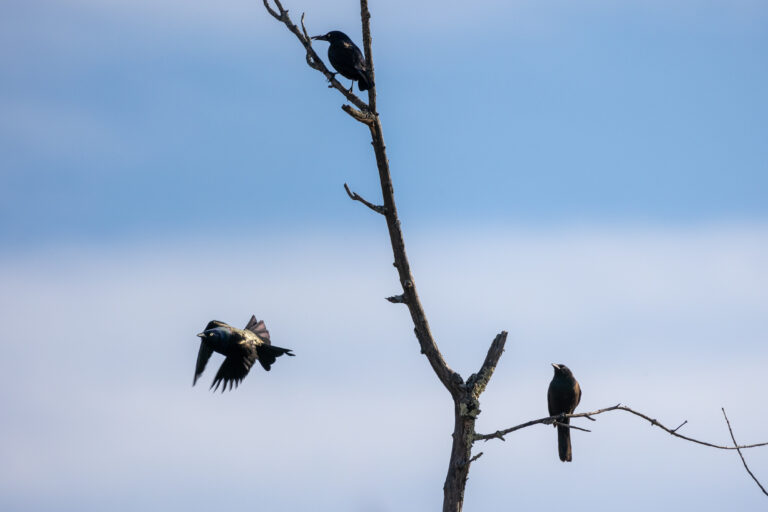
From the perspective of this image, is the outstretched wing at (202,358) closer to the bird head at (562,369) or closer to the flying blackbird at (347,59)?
the flying blackbird at (347,59)

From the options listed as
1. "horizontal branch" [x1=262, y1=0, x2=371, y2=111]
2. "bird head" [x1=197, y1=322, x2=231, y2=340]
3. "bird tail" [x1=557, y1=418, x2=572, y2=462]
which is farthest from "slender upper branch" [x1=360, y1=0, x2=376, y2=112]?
"bird tail" [x1=557, y1=418, x2=572, y2=462]

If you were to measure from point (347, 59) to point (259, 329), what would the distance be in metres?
3.02

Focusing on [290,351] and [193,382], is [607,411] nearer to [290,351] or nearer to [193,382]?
[290,351]

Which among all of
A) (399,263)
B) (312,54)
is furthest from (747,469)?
(312,54)

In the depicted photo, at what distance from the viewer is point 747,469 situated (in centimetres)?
641

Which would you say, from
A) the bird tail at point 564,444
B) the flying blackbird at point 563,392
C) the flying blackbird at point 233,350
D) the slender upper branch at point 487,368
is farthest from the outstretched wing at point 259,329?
the flying blackbird at point 563,392

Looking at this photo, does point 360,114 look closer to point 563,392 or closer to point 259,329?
point 259,329

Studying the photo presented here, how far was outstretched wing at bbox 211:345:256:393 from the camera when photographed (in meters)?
10.5

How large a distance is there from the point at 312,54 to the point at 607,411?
3.57 meters

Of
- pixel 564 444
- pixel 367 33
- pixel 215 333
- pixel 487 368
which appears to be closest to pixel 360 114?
pixel 367 33

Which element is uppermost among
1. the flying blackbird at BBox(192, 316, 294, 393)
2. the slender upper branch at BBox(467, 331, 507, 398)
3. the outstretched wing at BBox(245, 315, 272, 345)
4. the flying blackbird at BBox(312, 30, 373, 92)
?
the flying blackbird at BBox(312, 30, 373, 92)

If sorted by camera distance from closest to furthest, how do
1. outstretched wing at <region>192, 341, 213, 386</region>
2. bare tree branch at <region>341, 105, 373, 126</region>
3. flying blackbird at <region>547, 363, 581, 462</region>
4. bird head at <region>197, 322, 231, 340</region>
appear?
bare tree branch at <region>341, 105, 373, 126</region> → bird head at <region>197, 322, 231, 340</region> → outstretched wing at <region>192, 341, 213, 386</region> → flying blackbird at <region>547, 363, 581, 462</region>

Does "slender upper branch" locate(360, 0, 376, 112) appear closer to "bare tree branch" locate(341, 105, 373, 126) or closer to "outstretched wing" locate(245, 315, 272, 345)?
"bare tree branch" locate(341, 105, 373, 126)

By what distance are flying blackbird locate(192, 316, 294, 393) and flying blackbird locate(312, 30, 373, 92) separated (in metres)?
3.02
